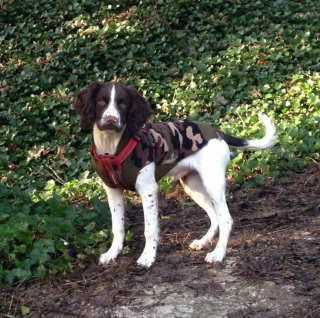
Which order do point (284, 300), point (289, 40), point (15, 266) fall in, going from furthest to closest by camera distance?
point (289, 40), point (15, 266), point (284, 300)

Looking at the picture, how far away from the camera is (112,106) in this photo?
13.5 ft

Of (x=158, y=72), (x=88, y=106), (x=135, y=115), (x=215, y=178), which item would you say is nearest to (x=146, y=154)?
(x=135, y=115)

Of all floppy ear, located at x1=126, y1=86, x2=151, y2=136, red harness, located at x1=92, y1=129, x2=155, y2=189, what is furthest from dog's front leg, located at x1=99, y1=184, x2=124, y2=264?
floppy ear, located at x1=126, y1=86, x2=151, y2=136

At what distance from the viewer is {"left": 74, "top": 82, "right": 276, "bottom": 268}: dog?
4.20 meters

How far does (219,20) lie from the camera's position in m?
11.3

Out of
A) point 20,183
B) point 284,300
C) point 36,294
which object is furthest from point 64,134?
point 284,300

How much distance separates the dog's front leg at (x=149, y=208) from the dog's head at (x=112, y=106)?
35 centimetres

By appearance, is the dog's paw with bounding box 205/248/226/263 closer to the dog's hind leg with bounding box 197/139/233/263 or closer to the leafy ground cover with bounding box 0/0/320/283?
the dog's hind leg with bounding box 197/139/233/263

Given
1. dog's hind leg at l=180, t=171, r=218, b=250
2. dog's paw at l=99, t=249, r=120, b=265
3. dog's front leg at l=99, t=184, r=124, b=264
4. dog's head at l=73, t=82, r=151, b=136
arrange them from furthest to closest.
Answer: dog's hind leg at l=180, t=171, r=218, b=250, dog's front leg at l=99, t=184, r=124, b=264, dog's paw at l=99, t=249, r=120, b=265, dog's head at l=73, t=82, r=151, b=136

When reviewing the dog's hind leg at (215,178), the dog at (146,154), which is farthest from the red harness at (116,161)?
the dog's hind leg at (215,178)

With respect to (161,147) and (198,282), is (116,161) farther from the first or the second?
(198,282)

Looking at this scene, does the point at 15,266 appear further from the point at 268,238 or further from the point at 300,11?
the point at 300,11

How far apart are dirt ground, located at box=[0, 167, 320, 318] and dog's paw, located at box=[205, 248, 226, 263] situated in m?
0.07

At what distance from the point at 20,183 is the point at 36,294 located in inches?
154
